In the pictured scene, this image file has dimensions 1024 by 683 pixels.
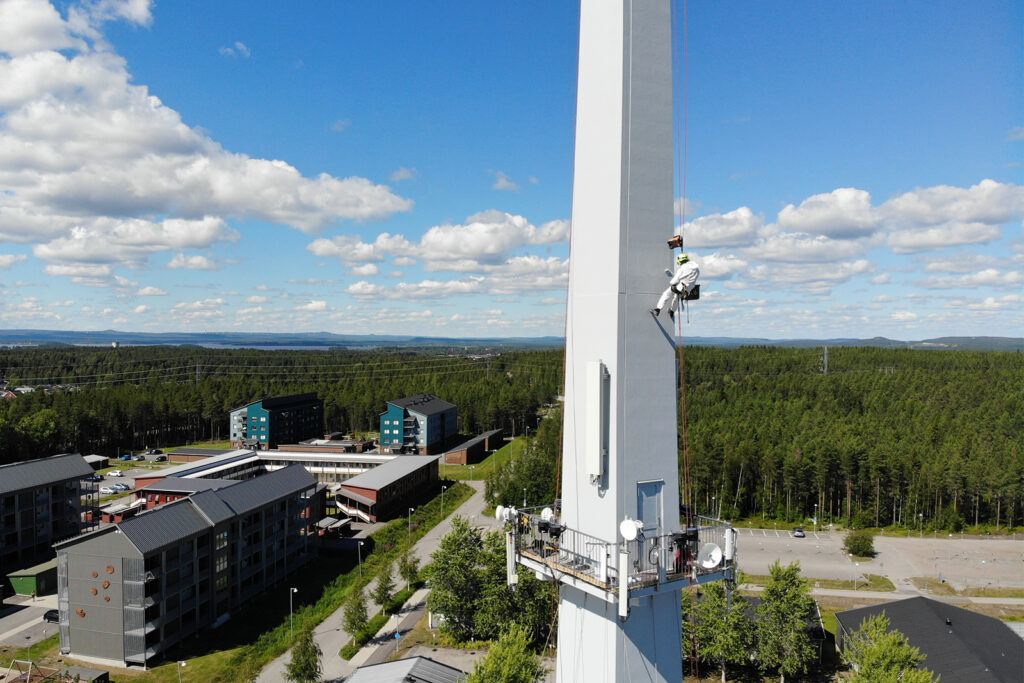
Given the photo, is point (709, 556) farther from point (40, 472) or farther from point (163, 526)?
point (40, 472)

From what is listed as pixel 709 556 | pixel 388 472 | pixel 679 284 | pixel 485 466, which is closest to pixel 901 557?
pixel 388 472

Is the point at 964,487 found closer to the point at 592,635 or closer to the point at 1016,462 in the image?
the point at 1016,462

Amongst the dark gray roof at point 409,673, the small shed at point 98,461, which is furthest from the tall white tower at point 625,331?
the small shed at point 98,461

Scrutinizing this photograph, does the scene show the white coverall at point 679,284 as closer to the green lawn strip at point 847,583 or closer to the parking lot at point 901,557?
the green lawn strip at point 847,583

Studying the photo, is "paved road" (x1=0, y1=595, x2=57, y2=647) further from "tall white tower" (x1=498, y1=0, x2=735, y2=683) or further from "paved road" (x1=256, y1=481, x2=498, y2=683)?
"tall white tower" (x1=498, y1=0, x2=735, y2=683)

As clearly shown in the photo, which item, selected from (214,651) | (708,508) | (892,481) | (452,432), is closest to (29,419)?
(452,432)
